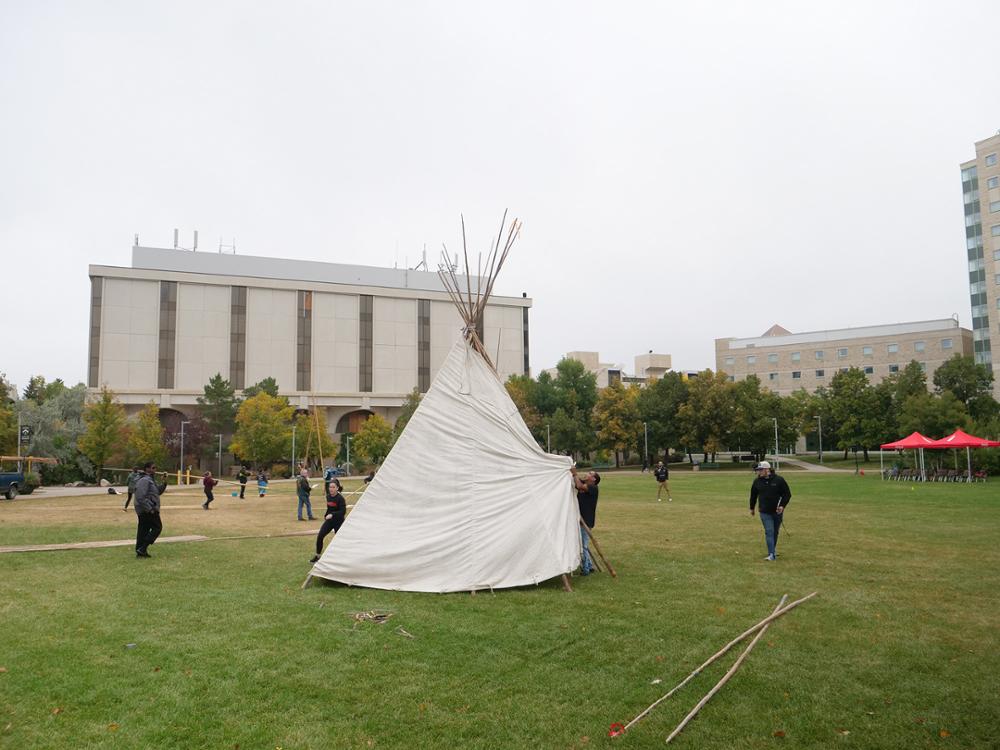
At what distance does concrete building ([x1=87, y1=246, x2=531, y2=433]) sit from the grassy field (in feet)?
209

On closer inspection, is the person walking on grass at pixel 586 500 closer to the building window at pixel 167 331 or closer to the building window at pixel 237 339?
the building window at pixel 237 339

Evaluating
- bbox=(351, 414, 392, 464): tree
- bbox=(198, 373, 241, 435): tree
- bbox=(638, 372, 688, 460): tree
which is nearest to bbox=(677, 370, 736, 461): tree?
bbox=(638, 372, 688, 460): tree

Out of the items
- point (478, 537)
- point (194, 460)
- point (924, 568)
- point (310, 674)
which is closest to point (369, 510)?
point (478, 537)

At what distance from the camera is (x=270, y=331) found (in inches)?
3103

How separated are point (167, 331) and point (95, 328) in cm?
703

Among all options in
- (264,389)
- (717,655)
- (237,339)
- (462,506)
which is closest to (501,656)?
(717,655)

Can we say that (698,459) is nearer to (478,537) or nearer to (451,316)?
(451,316)

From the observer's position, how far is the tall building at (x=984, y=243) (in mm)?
66750

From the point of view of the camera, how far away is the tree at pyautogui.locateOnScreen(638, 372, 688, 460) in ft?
238

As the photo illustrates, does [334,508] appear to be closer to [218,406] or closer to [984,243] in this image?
[218,406]

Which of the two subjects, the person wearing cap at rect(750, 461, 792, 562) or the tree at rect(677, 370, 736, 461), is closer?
the person wearing cap at rect(750, 461, 792, 562)

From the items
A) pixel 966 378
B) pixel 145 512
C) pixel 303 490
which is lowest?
pixel 303 490

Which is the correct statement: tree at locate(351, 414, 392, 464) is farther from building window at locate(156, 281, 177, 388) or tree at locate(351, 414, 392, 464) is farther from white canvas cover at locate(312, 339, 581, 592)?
white canvas cover at locate(312, 339, 581, 592)

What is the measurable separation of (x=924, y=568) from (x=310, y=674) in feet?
36.2
